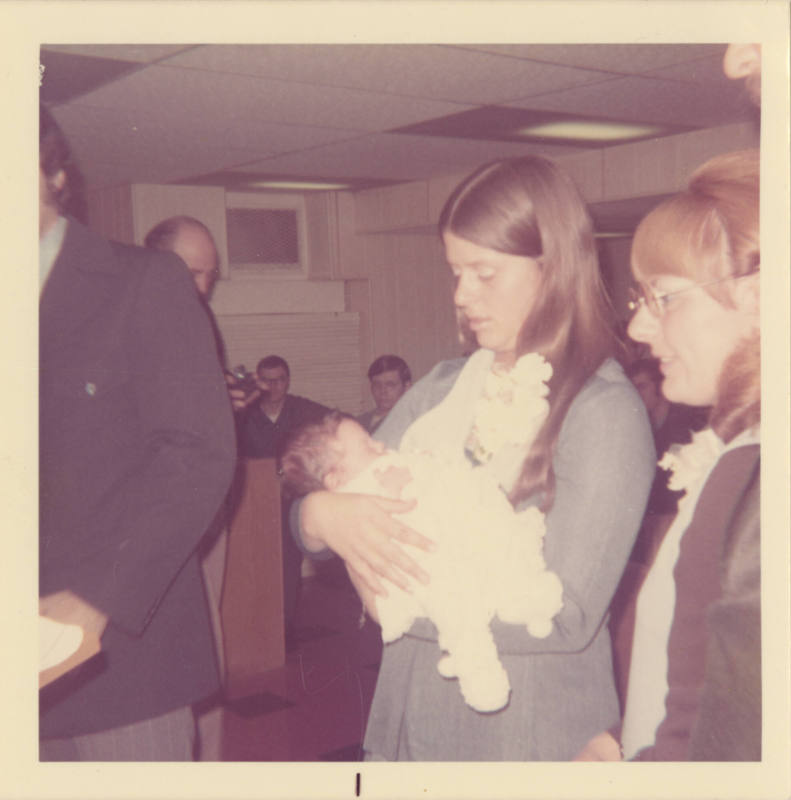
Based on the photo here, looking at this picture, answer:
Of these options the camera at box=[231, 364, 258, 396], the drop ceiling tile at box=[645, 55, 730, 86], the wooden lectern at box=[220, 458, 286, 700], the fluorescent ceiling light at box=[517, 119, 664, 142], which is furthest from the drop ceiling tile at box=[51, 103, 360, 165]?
the drop ceiling tile at box=[645, 55, 730, 86]

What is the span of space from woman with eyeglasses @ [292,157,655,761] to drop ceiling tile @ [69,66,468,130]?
63 cm

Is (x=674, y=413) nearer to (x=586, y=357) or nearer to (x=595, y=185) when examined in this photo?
(x=586, y=357)

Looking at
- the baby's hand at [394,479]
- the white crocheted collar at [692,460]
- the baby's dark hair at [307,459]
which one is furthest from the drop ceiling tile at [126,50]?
the white crocheted collar at [692,460]

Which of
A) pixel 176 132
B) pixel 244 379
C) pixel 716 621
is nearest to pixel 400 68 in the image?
pixel 176 132

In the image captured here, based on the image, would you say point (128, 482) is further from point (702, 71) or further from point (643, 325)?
point (702, 71)

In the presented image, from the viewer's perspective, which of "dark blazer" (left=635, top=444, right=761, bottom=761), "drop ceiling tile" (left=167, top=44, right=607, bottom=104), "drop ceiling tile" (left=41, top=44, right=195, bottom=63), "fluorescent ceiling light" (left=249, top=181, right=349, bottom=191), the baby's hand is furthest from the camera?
"fluorescent ceiling light" (left=249, top=181, right=349, bottom=191)

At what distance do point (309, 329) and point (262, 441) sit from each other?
Result: 0.45 meters

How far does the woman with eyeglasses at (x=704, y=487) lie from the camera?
3.64ft

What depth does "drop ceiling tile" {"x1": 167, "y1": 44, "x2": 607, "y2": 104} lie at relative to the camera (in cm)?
148

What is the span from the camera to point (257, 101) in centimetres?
200

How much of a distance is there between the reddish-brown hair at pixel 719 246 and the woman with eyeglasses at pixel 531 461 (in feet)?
0.34

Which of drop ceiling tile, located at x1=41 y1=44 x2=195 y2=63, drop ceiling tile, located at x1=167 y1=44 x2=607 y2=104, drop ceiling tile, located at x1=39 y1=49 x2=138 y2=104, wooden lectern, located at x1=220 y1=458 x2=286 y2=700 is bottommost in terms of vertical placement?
wooden lectern, located at x1=220 y1=458 x2=286 y2=700

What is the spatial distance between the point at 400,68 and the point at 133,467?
2.97 feet

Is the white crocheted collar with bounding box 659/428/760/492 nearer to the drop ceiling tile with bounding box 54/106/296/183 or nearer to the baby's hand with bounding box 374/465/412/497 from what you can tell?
the baby's hand with bounding box 374/465/412/497
